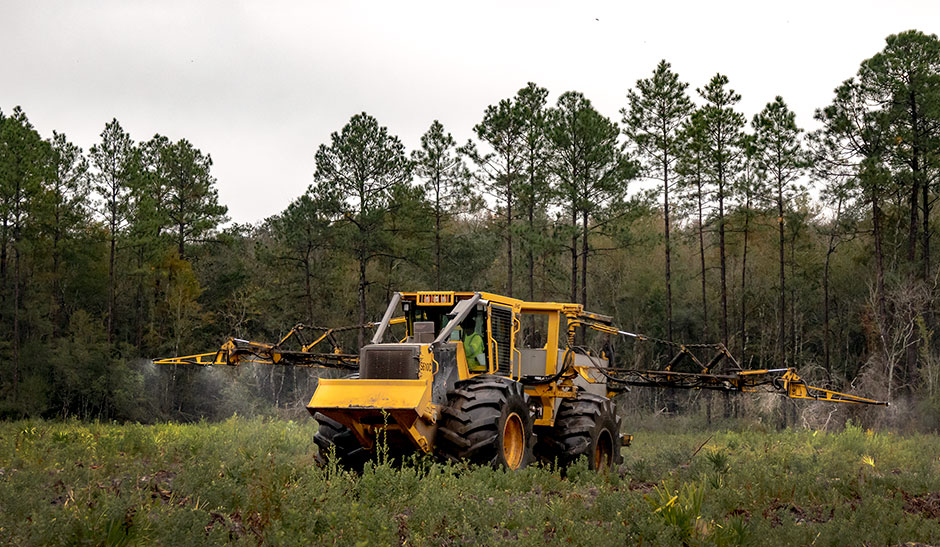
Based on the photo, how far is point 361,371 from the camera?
507 inches

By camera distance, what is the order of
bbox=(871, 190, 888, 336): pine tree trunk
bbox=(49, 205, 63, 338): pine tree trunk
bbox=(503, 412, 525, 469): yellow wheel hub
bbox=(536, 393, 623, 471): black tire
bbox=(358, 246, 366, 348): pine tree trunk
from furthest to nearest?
bbox=(49, 205, 63, 338): pine tree trunk < bbox=(358, 246, 366, 348): pine tree trunk < bbox=(871, 190, 888, 336): pine tree trunk < bbox=(536, 393, 623, 471): black tire < bbox=(503, 412, 525, 469): yellow wheel hub

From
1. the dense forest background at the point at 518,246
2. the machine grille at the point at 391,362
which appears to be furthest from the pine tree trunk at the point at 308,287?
the machine grille at the point at 391,362

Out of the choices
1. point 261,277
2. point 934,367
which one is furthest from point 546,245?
point 261,277

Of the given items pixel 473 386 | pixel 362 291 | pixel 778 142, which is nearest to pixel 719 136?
pixel 778 142

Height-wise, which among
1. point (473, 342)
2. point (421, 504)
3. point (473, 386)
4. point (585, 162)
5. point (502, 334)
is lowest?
point (421, 504)

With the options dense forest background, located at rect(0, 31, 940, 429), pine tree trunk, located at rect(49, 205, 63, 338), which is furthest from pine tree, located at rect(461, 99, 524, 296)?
pine tree trunk, located at rect(49, 205, 63, 338)

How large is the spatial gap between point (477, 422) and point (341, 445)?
218cm

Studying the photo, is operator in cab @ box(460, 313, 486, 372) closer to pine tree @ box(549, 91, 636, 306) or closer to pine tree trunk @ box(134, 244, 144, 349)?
pine tree @ box(549, 91, 636, 306)

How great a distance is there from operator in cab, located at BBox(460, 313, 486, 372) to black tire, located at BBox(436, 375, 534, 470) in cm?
92

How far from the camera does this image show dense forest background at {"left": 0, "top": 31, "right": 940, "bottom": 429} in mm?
38656

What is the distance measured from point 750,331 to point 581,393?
39.5m

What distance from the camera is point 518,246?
5172cm

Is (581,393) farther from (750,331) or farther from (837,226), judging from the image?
(750,331)

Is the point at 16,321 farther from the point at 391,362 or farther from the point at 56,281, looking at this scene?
the point at 391,362
